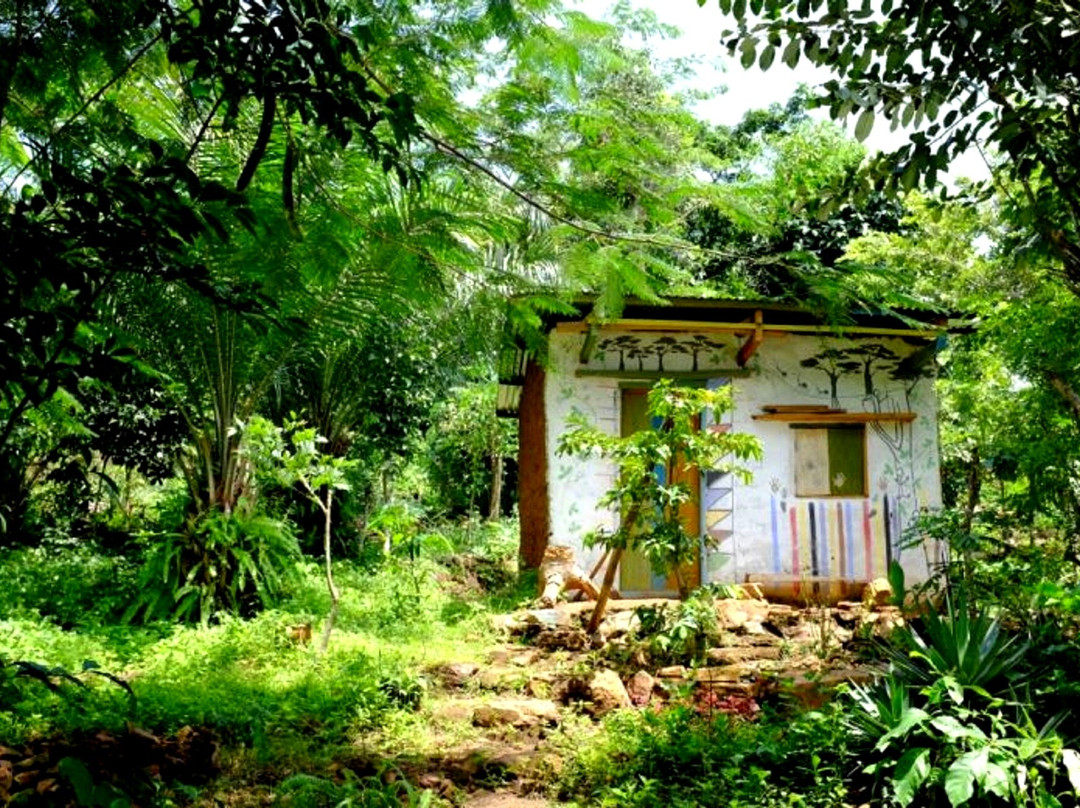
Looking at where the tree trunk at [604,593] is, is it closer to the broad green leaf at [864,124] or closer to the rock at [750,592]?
the rock at [750,592]

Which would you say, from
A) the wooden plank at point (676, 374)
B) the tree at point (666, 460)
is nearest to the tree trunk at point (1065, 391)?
the tree at point (666, 460)

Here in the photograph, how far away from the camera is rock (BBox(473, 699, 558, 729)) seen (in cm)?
402

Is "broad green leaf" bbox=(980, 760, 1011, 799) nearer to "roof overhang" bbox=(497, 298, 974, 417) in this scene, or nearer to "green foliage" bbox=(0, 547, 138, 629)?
"roof overhang" bbox=(497, 298, 974, 417)

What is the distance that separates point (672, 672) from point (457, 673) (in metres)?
1.25

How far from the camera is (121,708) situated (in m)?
3.76

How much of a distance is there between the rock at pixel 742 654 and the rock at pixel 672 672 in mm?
285

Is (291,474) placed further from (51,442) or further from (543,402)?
(51,442)

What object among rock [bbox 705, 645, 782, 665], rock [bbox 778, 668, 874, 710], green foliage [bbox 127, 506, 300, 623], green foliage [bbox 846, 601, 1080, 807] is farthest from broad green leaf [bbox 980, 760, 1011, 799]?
green foliage [bbox 127, 506, 300, 623]

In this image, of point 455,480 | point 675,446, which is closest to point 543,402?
point 675,446

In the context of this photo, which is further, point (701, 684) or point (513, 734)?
point (701, 684)

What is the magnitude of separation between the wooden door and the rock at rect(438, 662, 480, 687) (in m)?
3.22

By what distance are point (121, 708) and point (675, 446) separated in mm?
3319

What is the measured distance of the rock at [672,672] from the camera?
189 inches

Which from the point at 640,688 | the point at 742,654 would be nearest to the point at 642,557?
the point at 742,654
